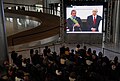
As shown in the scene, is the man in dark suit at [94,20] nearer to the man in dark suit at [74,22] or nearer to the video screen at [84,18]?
the video screen at [84,18]

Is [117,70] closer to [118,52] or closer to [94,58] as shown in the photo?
[94,58]

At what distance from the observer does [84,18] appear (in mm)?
16094

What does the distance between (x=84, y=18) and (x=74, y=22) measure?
29.2 inches

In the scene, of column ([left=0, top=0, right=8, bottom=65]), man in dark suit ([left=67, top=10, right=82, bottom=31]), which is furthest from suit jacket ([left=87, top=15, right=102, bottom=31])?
column ([left=0, top=0, right=8, bottom=65])

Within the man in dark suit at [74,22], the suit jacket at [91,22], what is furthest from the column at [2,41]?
the suit jacket at [91,22]

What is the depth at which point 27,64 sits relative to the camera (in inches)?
337

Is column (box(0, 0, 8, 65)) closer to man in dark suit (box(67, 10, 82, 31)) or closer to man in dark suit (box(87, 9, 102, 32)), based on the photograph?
man in dark suit (box(67, 10, 82, 31))

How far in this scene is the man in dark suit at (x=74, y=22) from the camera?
16094 millimetres

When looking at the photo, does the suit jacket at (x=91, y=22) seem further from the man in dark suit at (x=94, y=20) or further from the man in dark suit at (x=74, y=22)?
the man in dark suit at (x=74, y=22)

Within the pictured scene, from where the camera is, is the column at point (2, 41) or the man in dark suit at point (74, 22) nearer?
the column at point (2, 41)

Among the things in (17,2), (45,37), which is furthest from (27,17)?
(17,2)

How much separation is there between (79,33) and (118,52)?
322 centimetres

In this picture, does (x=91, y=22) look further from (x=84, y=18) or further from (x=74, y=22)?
(x=74, y=22)

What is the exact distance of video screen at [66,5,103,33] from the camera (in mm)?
16000
